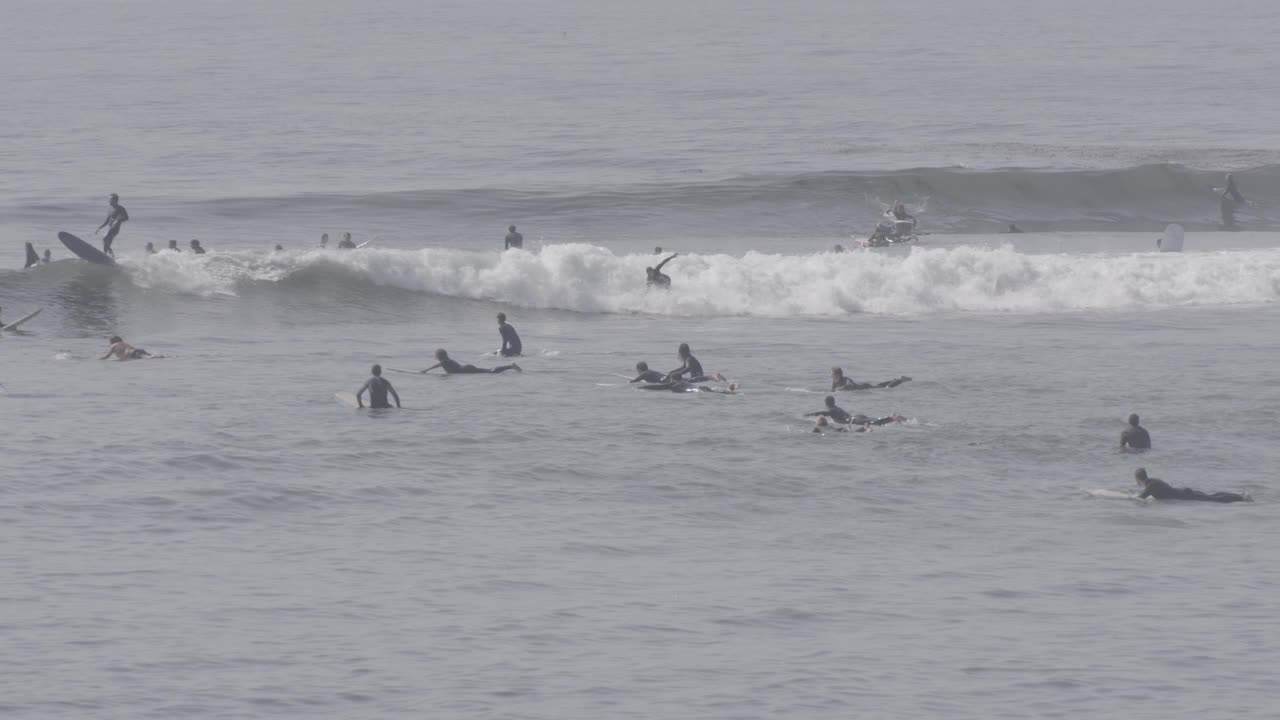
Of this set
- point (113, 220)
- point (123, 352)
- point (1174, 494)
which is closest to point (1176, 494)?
point (1174, 494)

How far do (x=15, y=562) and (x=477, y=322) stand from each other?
2288 centimetres

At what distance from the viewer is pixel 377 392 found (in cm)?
3306

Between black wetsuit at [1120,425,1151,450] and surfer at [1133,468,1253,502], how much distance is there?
2459 mm

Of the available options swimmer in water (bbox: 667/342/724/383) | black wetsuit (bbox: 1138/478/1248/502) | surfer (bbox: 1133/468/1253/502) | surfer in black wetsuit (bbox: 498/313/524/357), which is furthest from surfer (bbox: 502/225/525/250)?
black wetsuit (bbox: 1138/478/1248/502)

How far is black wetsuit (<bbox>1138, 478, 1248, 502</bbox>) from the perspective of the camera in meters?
26.9

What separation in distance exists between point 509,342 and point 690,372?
211 inches

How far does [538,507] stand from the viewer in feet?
87.9

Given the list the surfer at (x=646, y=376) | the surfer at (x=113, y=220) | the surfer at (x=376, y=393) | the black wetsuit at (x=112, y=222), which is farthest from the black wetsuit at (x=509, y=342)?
the black wetsuit at (x=112, y=222)

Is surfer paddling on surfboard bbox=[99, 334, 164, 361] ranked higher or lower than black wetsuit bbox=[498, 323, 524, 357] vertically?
lower

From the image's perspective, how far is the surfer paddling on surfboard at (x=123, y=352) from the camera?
123ft

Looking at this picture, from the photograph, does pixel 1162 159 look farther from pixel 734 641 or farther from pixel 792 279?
pixel 734 641

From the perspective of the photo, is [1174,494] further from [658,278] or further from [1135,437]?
[658,278]

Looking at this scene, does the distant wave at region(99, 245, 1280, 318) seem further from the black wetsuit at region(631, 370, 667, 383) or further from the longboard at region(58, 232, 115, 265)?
the black wetsuit at region(631, 370, 667, 383)

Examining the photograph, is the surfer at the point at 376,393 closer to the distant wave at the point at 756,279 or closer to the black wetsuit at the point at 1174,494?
the black wetsuit at the point at 1174,494
